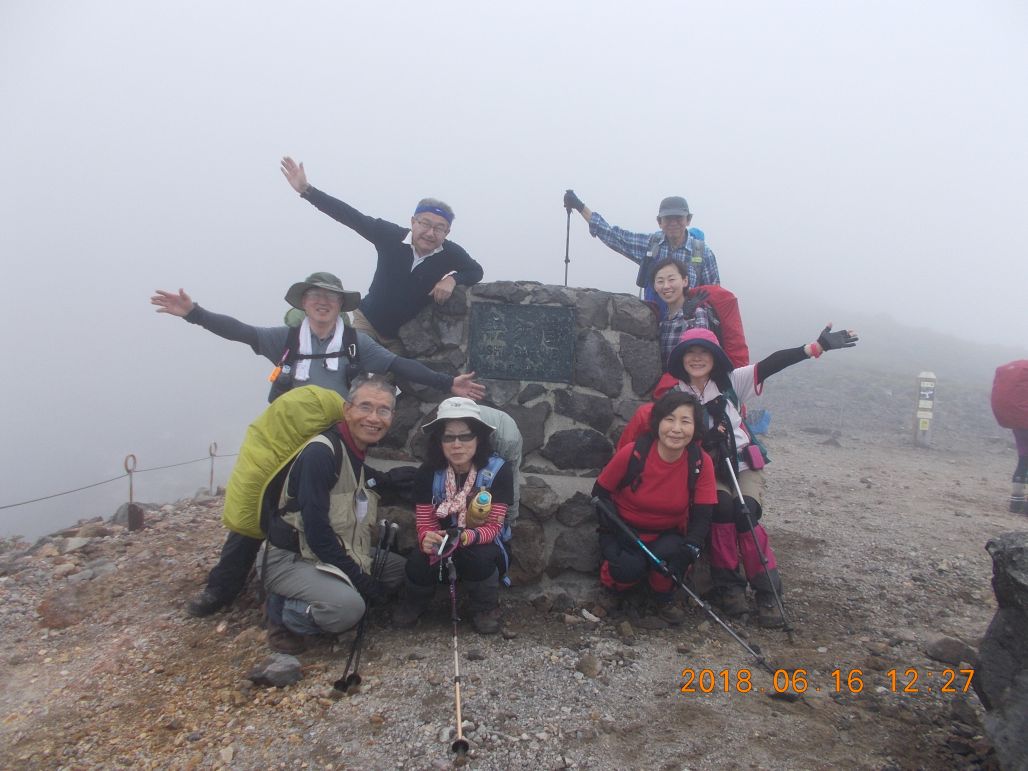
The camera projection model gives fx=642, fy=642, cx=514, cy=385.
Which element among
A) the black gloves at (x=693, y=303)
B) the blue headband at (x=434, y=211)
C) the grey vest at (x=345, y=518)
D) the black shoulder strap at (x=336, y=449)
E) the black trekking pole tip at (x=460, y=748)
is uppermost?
the blue headband at (x=434, y=211)

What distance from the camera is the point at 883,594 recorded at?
542 cm

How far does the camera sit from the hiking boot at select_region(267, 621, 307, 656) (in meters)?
4.16

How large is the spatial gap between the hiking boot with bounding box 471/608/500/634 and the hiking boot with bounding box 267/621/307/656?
114cm

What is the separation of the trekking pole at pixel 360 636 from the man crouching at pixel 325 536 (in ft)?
0.21

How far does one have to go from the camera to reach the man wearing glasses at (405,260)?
207 inches

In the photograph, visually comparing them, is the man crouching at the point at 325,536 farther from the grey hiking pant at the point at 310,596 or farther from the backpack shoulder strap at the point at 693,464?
the backpack shoulder strap at the point at 693,464

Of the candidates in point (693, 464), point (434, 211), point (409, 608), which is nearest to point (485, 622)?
point (409, 608)

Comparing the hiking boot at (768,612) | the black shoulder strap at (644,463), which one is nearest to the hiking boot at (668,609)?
the hiking boot at (768,612)

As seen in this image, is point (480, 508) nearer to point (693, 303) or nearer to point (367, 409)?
point (367, 409)

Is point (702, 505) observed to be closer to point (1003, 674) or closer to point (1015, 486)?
point (1003, 674)

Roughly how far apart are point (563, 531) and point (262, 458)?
2.40m

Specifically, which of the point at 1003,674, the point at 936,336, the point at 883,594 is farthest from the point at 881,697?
the point at 936,336

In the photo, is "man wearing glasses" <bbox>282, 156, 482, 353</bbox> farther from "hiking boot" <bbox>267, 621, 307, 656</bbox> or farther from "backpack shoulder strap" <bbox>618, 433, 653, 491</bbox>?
"hiking boot" <bbox>267, 621, 307, 656</bbox>

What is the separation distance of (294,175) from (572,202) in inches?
104
